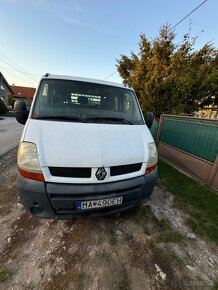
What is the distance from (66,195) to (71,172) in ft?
0.89

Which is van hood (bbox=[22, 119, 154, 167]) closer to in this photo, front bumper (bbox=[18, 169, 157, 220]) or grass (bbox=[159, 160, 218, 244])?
front bumper (bbox=[18, 169, 157, 220])

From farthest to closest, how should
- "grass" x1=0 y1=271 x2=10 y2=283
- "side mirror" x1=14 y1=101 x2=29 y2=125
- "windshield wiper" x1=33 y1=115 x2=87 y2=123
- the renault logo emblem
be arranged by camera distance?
1. "side mirror" x1=14 y1=101 x2=29 y2=125
2. "windshield wiper" x1=33 y1=115 x2=87 y2=123
3. the renault logo emblem
4. "grass" x1=0 y1=271 x2=10 y2=283

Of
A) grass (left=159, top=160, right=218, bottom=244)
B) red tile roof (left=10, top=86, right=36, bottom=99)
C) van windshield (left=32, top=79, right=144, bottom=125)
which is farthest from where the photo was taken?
red tile roof (left=10, top=86, right=36, bottom=99)

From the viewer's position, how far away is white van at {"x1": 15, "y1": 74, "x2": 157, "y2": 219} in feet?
5.85

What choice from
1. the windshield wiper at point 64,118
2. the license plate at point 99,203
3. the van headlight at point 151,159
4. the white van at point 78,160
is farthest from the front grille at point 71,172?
the van headlight at point 151,159

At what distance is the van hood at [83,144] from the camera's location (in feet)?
5.92

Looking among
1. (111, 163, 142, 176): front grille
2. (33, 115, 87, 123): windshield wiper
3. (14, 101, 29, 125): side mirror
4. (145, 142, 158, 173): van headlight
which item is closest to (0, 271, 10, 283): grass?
(111, 163, 142, 176): front grille

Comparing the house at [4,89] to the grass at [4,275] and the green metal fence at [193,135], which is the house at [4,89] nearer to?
the green metal fence at [193,135]

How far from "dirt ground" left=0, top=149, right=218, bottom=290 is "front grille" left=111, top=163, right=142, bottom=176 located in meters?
0.98

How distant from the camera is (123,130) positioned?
2322 millimetres

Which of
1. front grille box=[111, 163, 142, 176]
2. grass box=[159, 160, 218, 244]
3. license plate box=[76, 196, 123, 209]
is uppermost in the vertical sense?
front grille box=[111, 163, 142, 176]

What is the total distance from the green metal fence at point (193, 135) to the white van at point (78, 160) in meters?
2.53

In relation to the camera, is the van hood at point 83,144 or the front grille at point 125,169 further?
the front grille at point 125,169

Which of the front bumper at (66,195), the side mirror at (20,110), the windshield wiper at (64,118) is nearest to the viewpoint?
the front bumper at (66,195)
